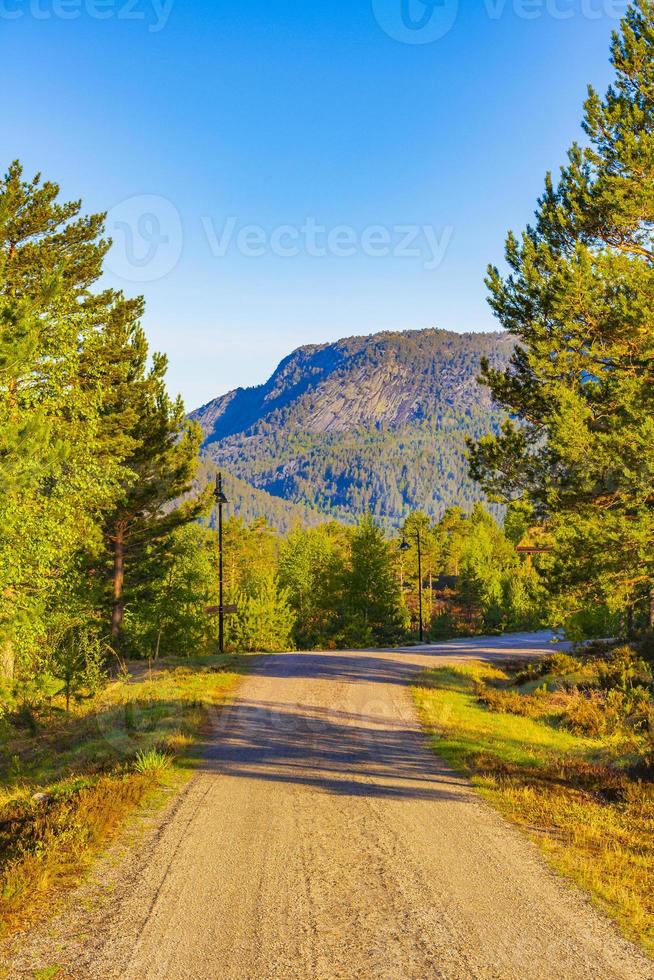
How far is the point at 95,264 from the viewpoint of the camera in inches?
845

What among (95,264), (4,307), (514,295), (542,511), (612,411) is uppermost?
(95,264)

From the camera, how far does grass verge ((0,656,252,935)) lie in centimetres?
685

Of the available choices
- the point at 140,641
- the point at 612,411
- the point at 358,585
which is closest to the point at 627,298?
the point at 612,411

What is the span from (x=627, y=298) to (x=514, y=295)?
10.7 feet

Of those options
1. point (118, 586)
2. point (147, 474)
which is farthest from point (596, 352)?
point (118, 586)

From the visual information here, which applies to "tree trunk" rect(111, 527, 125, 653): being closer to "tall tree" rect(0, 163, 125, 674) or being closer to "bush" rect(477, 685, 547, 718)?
"tall tree" rect(0, 163, 125, 674)

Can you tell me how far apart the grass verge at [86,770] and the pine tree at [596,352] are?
32.5 feet

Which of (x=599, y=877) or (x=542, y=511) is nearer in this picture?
(x=599, y=877)

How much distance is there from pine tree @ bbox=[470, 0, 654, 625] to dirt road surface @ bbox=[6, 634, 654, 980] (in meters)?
6.98

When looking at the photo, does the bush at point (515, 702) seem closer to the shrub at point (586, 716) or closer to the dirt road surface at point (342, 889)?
the shrub at point (586, 716)

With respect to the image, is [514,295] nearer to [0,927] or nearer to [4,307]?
[4,307]

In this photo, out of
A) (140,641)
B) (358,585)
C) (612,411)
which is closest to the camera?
(612,411)

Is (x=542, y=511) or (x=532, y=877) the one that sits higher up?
(x=542, y=511)

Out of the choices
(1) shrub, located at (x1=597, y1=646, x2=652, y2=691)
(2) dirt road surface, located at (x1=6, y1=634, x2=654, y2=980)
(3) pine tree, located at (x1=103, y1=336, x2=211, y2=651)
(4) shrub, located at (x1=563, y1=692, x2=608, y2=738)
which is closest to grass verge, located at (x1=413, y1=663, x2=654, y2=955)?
(4) shrub, located at (x1=563, y1=692, x2=608, y2=738)
